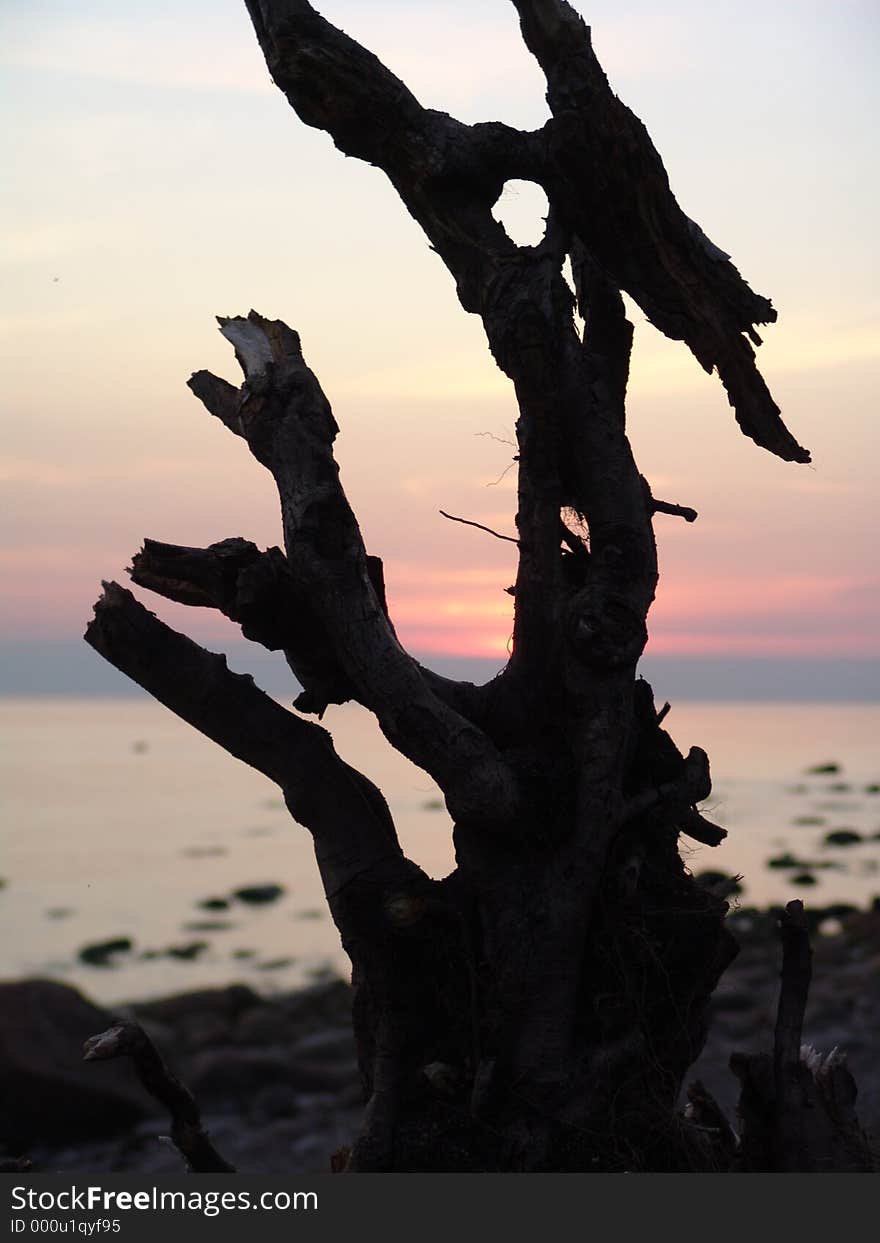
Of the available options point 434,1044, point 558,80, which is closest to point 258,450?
point 558,80

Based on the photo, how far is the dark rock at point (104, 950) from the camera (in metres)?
25.4

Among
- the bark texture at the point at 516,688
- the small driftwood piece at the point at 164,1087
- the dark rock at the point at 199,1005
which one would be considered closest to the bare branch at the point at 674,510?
the bark texture at the point at 516,688

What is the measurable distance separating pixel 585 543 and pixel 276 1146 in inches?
403

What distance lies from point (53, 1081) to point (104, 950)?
11197 millimetres

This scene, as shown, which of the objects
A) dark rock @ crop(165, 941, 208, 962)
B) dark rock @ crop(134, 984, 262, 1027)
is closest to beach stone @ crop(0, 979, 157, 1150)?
dark rock @ crop(134, 984, 262, 1027)

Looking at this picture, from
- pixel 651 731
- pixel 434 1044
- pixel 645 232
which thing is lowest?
pixel 434 1044

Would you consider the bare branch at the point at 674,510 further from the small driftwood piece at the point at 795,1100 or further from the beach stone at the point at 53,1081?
the beach stone at the point at 53,1081

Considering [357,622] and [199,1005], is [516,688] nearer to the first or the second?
[357,622]

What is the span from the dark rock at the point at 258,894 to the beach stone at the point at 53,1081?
567 inches

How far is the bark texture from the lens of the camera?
244 inches

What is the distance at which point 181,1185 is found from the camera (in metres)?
6.11

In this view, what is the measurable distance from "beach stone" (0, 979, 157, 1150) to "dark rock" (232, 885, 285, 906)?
14389 mm

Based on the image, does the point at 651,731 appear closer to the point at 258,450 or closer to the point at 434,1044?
the point at 434,1044

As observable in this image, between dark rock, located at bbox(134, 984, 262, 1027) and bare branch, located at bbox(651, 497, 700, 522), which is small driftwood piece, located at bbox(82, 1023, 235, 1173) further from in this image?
dark rock, located at bbox(134, 984, 262, 1027)
